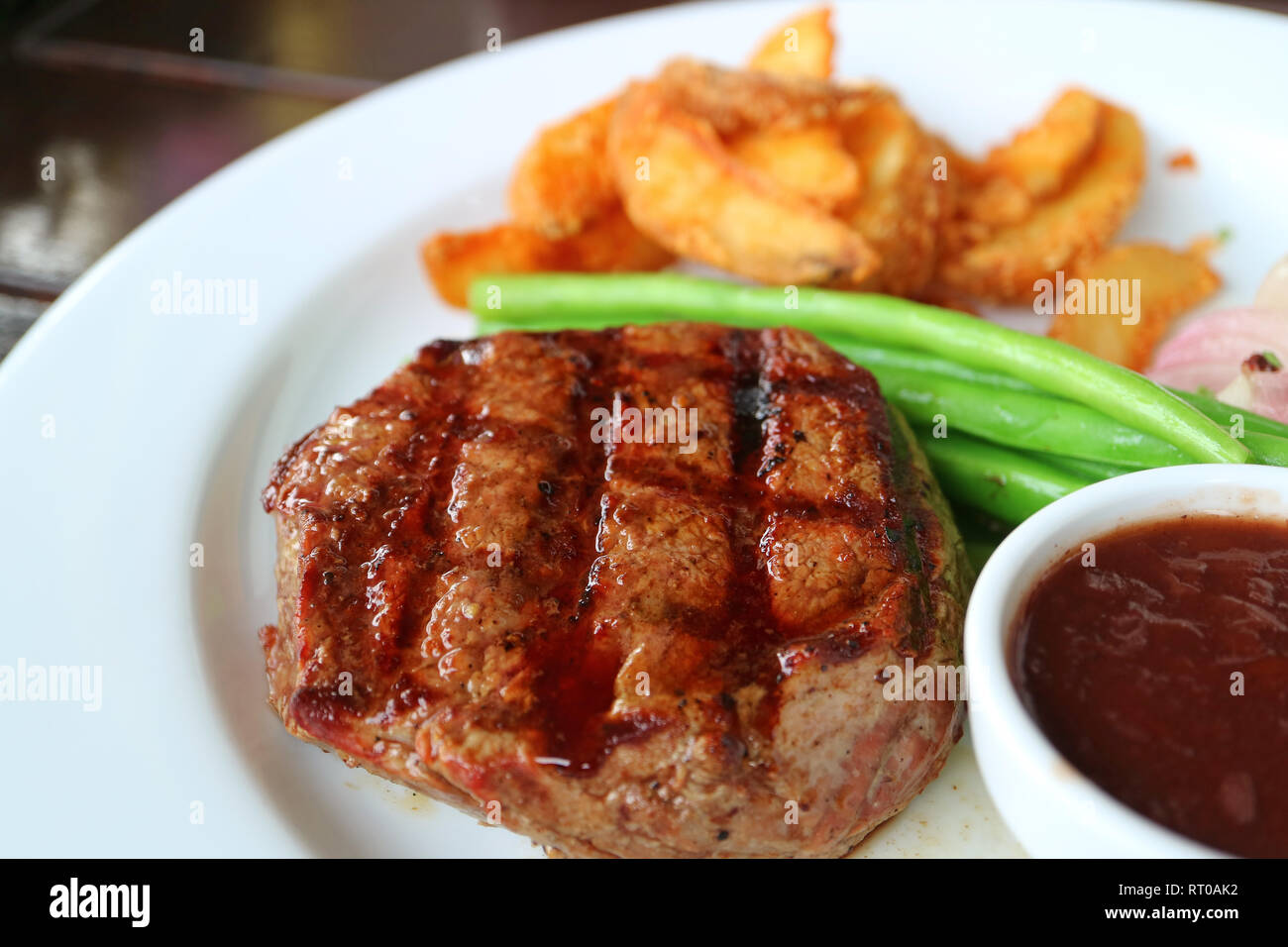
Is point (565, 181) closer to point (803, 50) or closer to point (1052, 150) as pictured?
point (803, 50)

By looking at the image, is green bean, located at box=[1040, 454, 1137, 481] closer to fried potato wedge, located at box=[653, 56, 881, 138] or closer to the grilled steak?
A: the grilled steak

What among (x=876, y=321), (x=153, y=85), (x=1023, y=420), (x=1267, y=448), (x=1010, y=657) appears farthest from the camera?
(x=153, y=85)

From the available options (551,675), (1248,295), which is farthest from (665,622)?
(1248,295)

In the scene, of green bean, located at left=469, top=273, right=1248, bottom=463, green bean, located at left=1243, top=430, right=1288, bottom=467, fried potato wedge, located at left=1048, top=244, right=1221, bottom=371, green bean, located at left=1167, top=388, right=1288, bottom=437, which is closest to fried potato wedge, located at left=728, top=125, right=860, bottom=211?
green bean, located at left=469, top=273, right=1248, bottom=463

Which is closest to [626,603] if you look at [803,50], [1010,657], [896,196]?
[1010,657]

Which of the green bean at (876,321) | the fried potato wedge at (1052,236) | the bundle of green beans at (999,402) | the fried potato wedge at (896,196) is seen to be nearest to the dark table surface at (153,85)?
the fried potato wedge at (1052,236)

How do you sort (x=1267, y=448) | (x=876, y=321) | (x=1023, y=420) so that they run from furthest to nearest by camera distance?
(x=876, y=321), (x=1023, y=420), (x=1267, y=448)

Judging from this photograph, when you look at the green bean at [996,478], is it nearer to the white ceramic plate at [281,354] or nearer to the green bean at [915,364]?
the green bean at [915,364]
